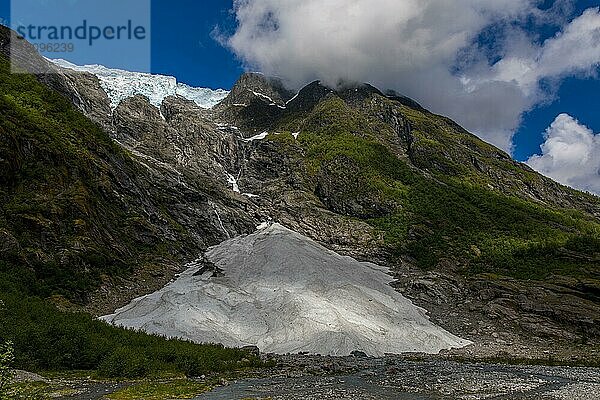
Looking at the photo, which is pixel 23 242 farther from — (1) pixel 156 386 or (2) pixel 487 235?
(2) pixel 487 235

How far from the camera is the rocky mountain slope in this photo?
210ft

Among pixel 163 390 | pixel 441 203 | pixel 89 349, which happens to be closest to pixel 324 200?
pixel 441 203

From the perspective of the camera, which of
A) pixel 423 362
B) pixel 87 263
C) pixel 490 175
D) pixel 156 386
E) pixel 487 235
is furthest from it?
pixel 490 175

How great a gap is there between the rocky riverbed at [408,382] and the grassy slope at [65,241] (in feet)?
22.9

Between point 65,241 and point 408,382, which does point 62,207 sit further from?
point 408,382

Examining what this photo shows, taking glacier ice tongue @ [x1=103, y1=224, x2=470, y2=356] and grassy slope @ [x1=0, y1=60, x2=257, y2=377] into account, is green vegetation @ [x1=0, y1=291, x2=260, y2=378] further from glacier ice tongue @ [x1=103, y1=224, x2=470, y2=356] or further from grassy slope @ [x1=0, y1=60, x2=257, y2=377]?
glacier ice tongue @ [x1=103, y1=224, x2=470, y2=356]

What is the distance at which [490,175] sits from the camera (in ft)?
523

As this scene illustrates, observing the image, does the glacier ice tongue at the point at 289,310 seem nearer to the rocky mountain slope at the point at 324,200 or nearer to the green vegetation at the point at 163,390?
the rocky mountain slope at the point at 324,200

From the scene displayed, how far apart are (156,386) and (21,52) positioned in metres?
123

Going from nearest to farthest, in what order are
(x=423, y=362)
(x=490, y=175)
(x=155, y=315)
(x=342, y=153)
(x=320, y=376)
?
(x=320, y=376) < (x=423, y=362) < (x=155, y=315) < (x=342, y=153) < (x=490, y=175)

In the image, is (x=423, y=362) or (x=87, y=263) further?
(x=87, y=263)

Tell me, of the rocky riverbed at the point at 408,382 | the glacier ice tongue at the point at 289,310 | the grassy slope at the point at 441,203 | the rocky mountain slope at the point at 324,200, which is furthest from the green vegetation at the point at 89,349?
the grassy slope at the point at 441,203

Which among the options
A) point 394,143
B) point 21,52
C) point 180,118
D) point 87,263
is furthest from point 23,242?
point 394,143

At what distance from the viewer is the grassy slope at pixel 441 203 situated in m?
100
